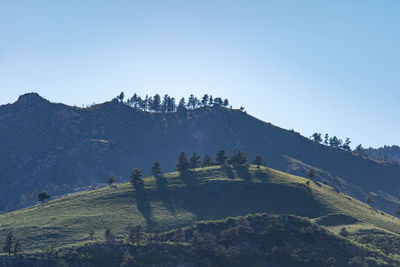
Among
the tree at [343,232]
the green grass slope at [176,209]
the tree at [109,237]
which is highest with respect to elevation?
the green grass slope at [176,209]

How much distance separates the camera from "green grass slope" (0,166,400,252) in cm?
14825

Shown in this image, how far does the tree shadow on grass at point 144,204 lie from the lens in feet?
523

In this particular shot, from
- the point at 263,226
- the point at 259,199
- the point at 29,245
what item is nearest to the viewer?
the point at 29,245

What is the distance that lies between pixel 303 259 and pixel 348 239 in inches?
988

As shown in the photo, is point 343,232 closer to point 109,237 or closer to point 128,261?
point 128,261

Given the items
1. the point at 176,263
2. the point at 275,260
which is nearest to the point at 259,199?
the point at 275,260

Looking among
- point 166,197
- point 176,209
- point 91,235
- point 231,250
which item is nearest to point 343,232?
point 231,250

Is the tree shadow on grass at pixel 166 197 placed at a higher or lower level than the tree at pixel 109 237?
higher

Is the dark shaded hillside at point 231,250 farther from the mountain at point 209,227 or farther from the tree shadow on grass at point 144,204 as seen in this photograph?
the tree shadow on grass at point 144,204

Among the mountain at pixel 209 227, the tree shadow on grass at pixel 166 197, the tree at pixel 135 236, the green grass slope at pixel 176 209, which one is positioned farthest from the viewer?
the tree shadow on grass at pixel 166 197

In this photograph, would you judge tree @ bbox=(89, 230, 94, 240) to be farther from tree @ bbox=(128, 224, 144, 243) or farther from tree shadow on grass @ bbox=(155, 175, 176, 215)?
tree shadow on grass @ bbox=(155, 175, 176, 215)

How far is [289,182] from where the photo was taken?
199500 mm

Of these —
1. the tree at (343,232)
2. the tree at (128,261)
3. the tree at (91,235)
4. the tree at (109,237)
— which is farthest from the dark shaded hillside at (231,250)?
the tree at (343,232)

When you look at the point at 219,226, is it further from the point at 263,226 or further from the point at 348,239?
the point at 348,239
